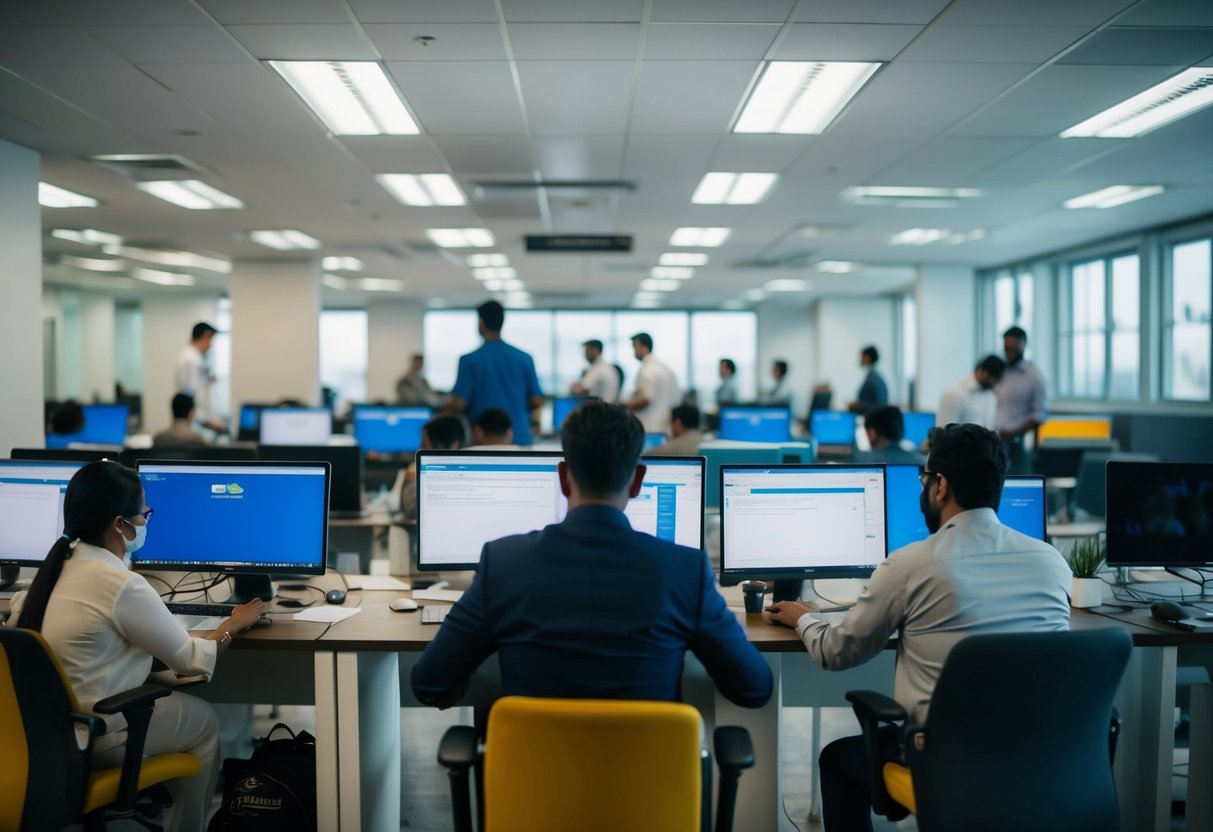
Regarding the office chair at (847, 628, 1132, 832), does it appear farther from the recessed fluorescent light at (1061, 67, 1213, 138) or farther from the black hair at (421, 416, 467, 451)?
the recessed fluorescent light at (1061, 67, 1213, 138)

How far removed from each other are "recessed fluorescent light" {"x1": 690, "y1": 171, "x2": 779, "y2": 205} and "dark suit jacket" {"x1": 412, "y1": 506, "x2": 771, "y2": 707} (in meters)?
5.20

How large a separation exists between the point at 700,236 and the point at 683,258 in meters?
1.70

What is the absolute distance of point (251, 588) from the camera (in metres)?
2.88

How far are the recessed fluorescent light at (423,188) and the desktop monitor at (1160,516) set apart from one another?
5031 millimetres

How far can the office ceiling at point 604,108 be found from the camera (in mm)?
3611

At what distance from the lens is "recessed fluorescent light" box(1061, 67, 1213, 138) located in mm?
4461

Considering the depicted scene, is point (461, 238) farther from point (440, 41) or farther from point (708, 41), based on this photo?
point (708, 41)

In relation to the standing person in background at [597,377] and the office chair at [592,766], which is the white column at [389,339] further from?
the office chair at [592,766]

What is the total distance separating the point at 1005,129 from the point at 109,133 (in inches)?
216

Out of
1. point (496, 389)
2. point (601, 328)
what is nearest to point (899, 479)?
point (496, 389)

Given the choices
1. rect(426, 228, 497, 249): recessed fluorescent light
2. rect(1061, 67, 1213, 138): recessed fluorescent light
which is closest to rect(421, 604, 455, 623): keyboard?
rect(1061, 67, 1213, 138): recessed fluorescent light

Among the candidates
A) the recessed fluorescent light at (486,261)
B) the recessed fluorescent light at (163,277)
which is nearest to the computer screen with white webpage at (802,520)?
the recessed fluorescent light at (486,261)

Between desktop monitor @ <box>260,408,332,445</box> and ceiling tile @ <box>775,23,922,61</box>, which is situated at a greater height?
ceiling tile @ <box>775,23,922,61</box>

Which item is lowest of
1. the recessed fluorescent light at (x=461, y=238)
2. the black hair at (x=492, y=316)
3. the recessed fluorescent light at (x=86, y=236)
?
the black hair at (x=492, y=316)
